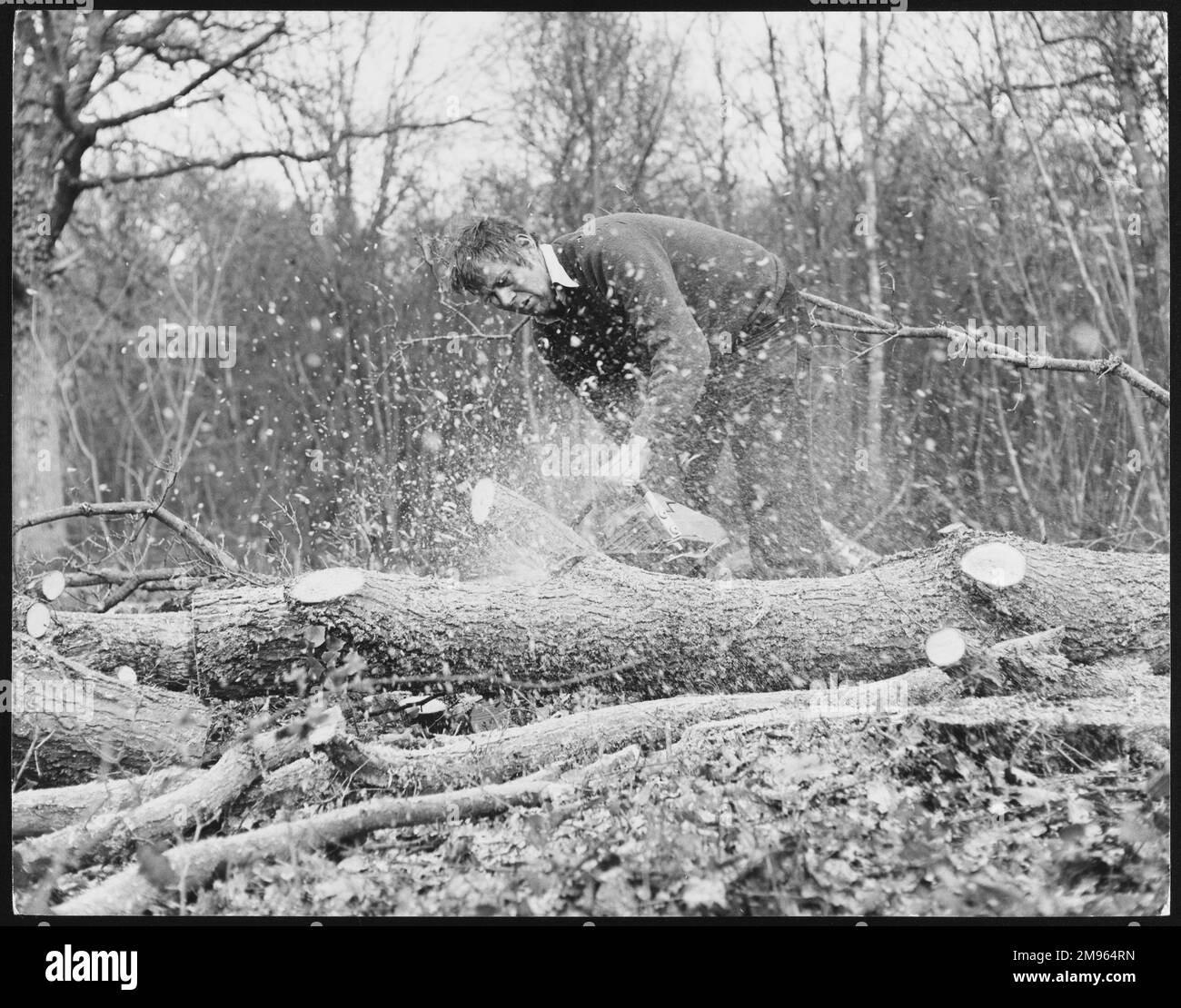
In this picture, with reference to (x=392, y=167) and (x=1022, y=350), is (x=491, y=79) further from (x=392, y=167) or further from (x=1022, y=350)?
(x=1022, y=350)

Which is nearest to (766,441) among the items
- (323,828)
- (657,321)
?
(657,321)

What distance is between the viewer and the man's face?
10.6 ft

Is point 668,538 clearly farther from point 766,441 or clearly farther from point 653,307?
point 653,307

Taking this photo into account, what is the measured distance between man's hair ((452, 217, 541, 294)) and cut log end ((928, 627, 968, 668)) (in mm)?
1940

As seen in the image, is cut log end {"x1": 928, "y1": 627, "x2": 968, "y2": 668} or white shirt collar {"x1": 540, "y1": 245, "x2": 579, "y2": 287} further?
white shirt collar {"x1": 540, "y1": 245, "x2": 579, "y2": 287}

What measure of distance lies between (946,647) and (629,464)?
124 centimetres

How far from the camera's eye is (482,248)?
3240 millimetres

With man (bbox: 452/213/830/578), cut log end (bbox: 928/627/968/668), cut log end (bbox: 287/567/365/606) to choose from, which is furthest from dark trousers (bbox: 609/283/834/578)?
cut log end (bbox: 287/567/365/606)

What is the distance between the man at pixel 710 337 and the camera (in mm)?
3221

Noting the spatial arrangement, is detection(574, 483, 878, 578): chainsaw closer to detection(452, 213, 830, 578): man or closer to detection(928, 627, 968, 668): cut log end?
detection(452, 213, 830, 578): man

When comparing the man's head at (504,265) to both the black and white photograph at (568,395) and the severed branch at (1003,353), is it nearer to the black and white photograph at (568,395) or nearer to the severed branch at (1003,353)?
the black and white photograph at (568,395)

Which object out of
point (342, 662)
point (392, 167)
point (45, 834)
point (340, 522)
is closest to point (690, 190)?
point (392, 167)
